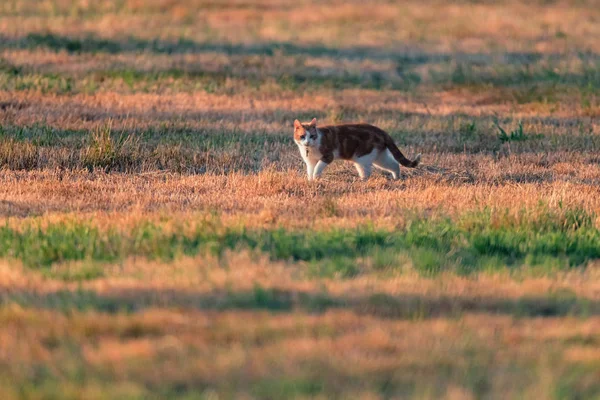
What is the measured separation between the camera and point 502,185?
1152 centimetres

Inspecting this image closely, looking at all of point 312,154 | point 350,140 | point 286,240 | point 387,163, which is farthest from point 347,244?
point 387,163

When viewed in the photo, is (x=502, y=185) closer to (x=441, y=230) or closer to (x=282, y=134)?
(x=441, y=230)

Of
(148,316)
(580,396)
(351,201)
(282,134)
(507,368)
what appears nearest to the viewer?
(580,396)

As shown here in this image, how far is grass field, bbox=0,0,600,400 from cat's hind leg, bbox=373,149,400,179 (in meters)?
0.21

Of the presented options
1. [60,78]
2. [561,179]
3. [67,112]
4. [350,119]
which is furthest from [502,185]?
[60,78]

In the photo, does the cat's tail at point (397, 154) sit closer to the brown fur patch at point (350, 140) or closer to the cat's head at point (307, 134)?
the brown fur patch at point (350, 140)

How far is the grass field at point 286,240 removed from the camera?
16.8 feet

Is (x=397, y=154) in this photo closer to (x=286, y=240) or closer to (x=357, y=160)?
(x=357, y=160)

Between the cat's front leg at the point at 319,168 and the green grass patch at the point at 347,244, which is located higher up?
the green grass patch at the point at 347,244

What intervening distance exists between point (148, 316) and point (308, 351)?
1067 mm

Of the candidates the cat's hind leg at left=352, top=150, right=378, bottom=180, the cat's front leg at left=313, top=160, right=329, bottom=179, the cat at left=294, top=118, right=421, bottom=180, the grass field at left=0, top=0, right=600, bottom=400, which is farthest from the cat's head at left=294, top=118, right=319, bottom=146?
the cat's hind leg at left=352, top=150, right=378, bottom=180

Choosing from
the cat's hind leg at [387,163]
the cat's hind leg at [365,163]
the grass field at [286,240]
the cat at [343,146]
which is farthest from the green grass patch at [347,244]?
the cat's hind leg at [387,163]

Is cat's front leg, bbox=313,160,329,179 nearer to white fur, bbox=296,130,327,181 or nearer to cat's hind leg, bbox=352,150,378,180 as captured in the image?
white fur, bbox=296,130,327,181

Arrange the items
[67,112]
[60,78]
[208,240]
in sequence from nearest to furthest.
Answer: [208,240]
[67,112]
[60,78]
